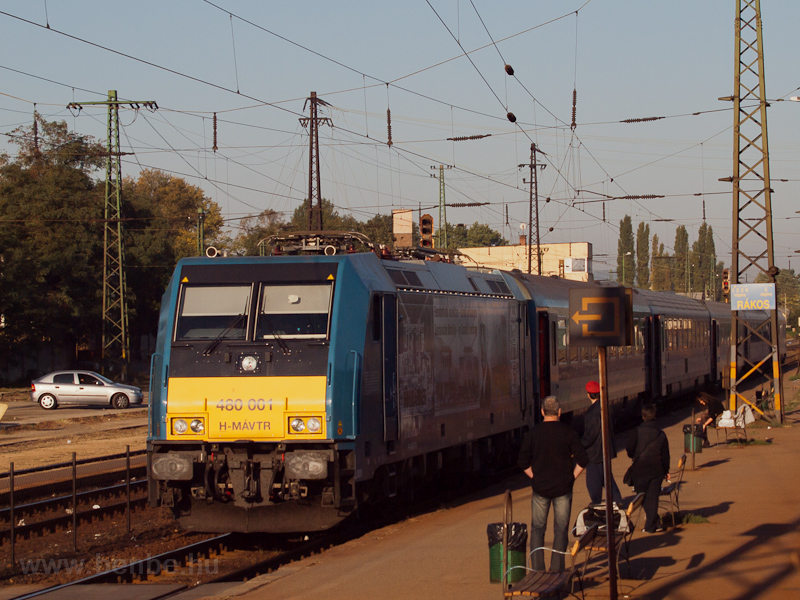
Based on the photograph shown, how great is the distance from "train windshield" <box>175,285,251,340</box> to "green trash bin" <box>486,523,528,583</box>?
169 inches

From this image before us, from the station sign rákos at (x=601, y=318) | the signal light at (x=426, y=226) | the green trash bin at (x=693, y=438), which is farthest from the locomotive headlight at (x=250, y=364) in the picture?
the signal light at (x=426, y=226)

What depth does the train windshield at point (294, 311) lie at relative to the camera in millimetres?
11359

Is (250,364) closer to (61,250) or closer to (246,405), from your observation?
(246,405)

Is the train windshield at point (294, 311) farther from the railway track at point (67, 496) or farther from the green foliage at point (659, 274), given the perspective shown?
the green foliage at point (659, 274)

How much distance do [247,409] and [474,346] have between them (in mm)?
5279

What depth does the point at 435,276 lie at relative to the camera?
14461 millimetres

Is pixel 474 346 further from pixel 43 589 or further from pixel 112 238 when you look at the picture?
pixel 112 238

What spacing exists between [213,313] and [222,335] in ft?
1.12

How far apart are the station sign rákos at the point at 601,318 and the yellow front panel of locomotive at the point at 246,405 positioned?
4.18 m

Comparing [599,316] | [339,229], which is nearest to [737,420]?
[599,316]

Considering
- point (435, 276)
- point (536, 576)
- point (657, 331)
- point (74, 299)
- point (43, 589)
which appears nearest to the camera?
point (536, 576)

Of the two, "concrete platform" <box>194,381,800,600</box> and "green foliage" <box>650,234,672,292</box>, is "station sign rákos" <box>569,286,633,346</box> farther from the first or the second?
"green foliage" <box>650,234,672,292</box>

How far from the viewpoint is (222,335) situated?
11.5 meters

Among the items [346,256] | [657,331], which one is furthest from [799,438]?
[346,256]
